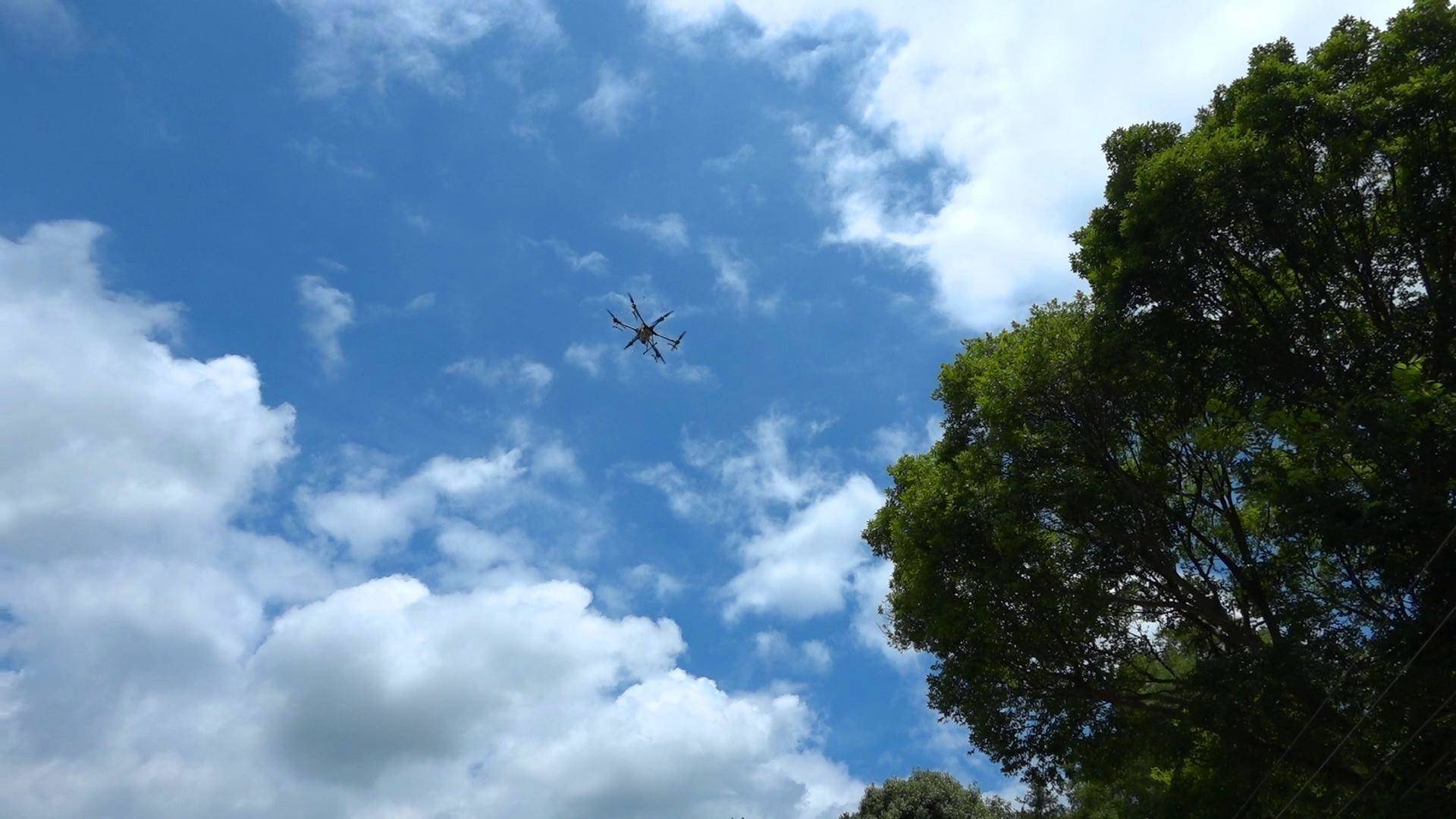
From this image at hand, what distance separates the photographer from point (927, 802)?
1426 inches

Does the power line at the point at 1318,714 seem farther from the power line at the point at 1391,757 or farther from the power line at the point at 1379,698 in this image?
the power line at the point at 1391,757

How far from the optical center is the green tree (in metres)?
35.9

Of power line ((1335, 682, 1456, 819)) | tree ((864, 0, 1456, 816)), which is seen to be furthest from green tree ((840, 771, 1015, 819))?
power line ((1335, 682, 1456, 819))

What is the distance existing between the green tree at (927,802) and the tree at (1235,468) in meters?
20.3

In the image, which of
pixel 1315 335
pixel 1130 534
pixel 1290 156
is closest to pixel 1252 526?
pixel 1130 534

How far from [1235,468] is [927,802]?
27.0 m

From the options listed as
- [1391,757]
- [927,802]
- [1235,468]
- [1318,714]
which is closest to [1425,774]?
[1391,757]

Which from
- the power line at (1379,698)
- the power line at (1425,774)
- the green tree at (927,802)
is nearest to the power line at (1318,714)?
the power line at (1379,698)

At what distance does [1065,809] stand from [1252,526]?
19.3 m

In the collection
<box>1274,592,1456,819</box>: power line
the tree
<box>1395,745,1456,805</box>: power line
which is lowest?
<box>1395,745,1456,805</box>: power line

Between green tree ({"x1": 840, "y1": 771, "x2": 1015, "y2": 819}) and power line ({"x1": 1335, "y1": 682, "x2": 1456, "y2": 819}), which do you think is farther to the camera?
green tree ({"x1": 840, "y1": 771, "x2": 1015, "y2": 819})

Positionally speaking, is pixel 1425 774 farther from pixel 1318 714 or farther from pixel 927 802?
pixel 927 802

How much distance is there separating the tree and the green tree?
2031 centimetres

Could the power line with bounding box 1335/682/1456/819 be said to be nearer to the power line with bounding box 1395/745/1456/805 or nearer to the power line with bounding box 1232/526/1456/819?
the power line with bounding box 1395/745/1456/805
